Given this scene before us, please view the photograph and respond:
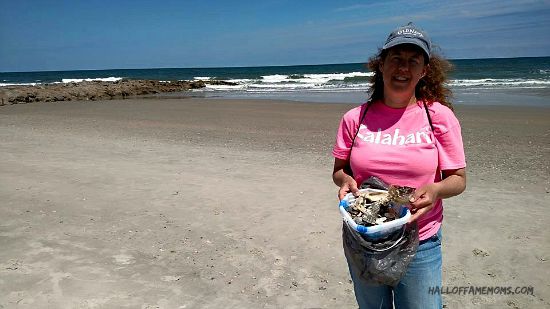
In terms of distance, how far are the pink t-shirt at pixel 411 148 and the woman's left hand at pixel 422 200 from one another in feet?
0.35

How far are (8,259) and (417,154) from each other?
370 cm

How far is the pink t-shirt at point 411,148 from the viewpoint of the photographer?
1.98 metres

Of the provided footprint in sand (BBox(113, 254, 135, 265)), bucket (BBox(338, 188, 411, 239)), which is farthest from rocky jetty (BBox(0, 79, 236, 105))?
bucket (BBox(338, 188, 411, 239))

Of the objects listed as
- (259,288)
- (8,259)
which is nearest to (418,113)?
(259,288)

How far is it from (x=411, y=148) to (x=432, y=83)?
379mm

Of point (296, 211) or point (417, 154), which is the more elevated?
point (417, 154)

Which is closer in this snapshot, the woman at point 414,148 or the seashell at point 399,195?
the seashell at point 399,195

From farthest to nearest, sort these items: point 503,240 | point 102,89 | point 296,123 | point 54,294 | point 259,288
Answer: point 102,89 < point 296,123 < point 503,240 < point 259,288 < point 54,294

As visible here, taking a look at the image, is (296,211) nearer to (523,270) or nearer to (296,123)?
(523,270)

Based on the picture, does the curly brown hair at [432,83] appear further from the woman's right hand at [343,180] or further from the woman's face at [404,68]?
the woman's right hand at [343,180]

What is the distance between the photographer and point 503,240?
4.36 m

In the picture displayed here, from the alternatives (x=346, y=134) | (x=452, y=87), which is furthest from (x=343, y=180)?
(x=452, y=87)

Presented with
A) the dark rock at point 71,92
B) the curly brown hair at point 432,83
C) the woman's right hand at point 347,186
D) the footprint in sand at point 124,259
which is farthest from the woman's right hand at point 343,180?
the dark rock at point 71,92

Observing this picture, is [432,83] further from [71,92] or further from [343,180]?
[71,92]
